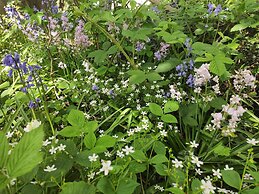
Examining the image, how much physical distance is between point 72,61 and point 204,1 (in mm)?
1309

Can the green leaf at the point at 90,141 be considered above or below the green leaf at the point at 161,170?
above

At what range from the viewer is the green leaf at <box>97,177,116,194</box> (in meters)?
1.10

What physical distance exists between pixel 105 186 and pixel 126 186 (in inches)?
3.1

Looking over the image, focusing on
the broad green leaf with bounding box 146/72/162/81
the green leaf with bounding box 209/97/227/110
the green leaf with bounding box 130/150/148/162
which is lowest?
the green leaf with bounding box 209/97/227/110

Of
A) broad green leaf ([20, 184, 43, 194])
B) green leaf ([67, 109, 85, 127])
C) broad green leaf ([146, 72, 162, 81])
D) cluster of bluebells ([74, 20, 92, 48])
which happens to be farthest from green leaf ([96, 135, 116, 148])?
cluster of bluebells ([74, 20, 92, 48])

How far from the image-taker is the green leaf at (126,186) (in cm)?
112

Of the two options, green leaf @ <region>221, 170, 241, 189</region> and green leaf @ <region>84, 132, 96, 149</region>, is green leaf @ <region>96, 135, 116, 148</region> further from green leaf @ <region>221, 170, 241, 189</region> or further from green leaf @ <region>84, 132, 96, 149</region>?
green leaf @ <region>221, 170, 241, 189</region>

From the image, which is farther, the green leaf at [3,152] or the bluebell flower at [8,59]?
the bluebell flower at [8,59]

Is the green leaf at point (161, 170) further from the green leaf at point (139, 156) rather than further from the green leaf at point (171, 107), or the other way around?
the green leaf at point (171, 107)

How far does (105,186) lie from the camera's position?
1.11m

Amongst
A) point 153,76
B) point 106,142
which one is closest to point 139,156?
point 106,142

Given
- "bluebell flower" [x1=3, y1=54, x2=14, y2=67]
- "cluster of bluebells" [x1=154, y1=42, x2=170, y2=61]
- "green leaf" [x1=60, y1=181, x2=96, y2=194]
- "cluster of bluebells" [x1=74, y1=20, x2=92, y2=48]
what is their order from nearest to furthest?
1. "green leaf" [x1=60, y1=181, x2=96, y2=194]
2. "bluebell flower" [x1=3, y1=54, x2=14, y2=67]
3. "cluster of bluebells" [x1=154, y1=42, x2=170, y2=61]
4. "cluster of bluebells" [x1=74, y1=20, x2=92, y2=48]

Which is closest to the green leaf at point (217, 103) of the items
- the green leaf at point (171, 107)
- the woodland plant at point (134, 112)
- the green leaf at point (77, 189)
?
the woodland plant at point (134, 112)

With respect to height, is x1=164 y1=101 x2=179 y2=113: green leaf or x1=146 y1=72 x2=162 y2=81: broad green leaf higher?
x1=146 y1=72 x2=162 y2=81: broad green leaf
